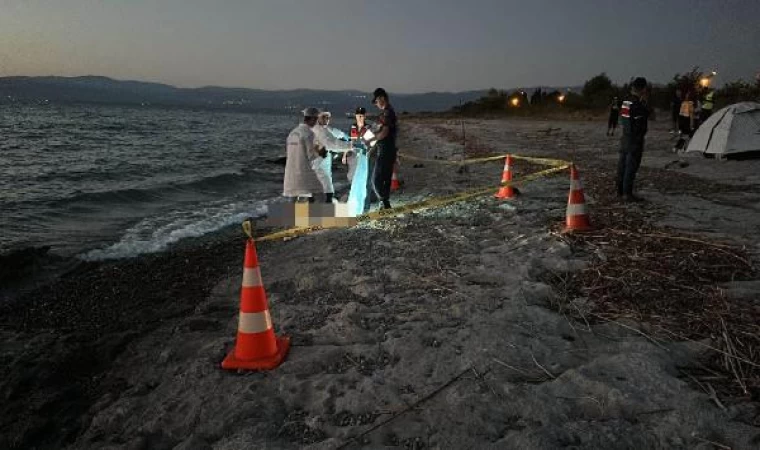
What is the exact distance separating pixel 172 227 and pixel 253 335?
7.92 m

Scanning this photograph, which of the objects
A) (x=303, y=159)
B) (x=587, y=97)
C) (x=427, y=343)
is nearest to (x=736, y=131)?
(x=303, y=159)

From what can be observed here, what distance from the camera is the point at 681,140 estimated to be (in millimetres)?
15883

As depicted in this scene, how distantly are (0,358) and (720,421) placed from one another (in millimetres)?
6251

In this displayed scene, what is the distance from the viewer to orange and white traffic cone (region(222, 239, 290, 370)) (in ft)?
12.2

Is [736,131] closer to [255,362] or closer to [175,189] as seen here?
[255,362]

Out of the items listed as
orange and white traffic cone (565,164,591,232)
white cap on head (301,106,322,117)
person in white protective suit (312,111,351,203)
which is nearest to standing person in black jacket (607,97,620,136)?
orange and white traffic cone (565,164,591,232)

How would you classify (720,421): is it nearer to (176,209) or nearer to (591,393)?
(591,393)

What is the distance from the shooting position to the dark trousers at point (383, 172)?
9023 millimetres

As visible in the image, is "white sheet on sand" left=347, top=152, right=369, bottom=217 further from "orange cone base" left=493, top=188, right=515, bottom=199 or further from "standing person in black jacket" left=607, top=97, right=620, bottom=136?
"standing person in black jacket" left=607, top=97, right=620, bottom=136

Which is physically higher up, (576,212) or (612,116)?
(612,116)

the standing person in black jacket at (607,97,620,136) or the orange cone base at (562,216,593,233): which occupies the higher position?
the standing person in black jacket at (607,97,620,136)

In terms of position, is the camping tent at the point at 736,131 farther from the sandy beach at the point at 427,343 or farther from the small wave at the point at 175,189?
the small wave at the point at 175,189

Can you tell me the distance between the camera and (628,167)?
27.2ft

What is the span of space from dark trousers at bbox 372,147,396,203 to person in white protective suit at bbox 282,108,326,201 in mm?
1458
